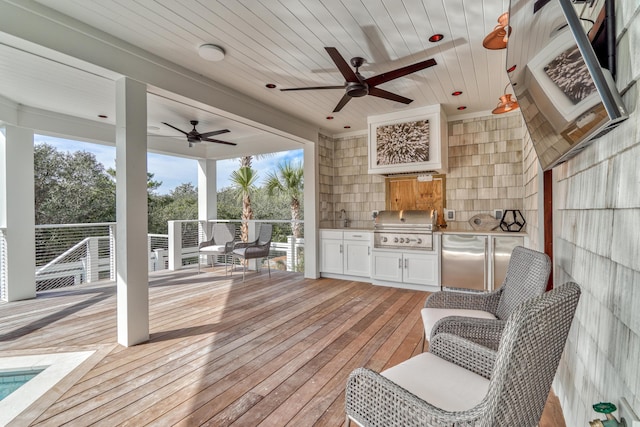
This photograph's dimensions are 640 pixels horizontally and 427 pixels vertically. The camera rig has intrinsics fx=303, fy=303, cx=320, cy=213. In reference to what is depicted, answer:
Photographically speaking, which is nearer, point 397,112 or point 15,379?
point 15,379

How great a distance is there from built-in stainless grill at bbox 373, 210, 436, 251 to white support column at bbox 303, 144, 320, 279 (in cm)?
114

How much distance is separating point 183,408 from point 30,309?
11.1ft

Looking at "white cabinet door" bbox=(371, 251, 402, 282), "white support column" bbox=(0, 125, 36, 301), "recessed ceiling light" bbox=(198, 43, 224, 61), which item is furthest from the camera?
"white cabinet door" bbox=(371, 251, 402, 282)

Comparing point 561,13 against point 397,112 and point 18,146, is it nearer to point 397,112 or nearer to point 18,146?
point 397,112

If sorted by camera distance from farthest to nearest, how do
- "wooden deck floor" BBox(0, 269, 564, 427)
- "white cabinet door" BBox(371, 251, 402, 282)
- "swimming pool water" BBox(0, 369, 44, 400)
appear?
"white cabinet door" BBox(371, 251, 402, 282) → "swimming pool water" BBox(0, 369, 44, 400) → "wooden deck floor" BBox(0, 269, 564, 427)

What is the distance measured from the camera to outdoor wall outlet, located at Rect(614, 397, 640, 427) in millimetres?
753

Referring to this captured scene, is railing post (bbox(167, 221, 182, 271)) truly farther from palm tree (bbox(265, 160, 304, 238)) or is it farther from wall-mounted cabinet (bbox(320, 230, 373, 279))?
wall-mounted cabinet (bbox(320, 230, 373, 279))

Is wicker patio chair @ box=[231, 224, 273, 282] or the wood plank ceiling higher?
the wood plank ceiling

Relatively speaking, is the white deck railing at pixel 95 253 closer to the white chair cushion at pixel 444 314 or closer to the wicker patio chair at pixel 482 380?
the white chair cushion at pixel 444 314

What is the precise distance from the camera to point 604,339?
108 cm

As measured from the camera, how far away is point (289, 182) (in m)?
8.37

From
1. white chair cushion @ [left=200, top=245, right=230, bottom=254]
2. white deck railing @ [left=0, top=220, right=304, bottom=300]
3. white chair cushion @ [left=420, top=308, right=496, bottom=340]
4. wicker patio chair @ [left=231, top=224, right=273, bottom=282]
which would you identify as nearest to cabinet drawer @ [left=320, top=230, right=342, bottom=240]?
white deck railing @ [left=0, top=220, right=304, bottom=300]

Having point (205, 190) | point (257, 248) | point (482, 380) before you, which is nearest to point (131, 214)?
point (257, 248)

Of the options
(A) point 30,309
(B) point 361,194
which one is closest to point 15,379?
(A) point 30,309
